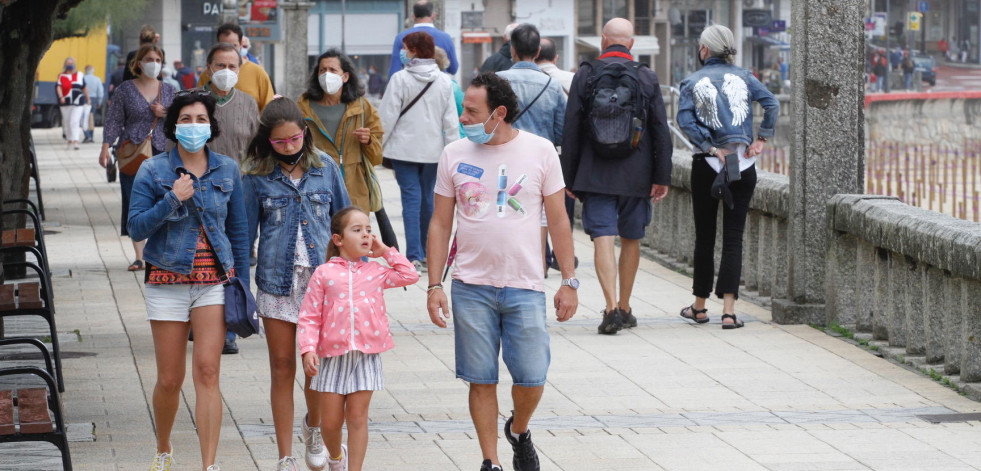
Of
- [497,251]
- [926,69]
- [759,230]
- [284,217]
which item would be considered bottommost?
[759,230]

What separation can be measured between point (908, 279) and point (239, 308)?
4.14 meters

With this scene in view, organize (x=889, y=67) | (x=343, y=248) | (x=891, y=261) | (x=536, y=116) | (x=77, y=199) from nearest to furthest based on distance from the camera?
1. (x=343, y=248)
2. (x=891, y=261)
3. (x=536, y=116)
4. (x=77, y=199)
5. (x=889, y=67)

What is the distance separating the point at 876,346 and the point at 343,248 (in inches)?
169

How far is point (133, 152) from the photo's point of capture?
40.4 ft

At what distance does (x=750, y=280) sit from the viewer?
1191 centimetres

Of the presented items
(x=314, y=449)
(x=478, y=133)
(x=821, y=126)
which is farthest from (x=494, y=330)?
(x=821, y=126)

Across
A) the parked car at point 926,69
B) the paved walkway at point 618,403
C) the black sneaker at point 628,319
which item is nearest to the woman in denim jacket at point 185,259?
the paved walkway at point 618,403

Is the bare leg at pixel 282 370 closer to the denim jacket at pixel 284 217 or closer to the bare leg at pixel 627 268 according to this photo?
the denim jacket at pixel 284 217

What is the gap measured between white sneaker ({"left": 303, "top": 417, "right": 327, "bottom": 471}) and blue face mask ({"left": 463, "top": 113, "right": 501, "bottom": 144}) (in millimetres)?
1317

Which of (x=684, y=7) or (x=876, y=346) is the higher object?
(x=684, y=7)

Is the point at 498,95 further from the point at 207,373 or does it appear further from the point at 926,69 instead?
the point at 926,69

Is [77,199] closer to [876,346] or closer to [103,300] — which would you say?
[103,300]

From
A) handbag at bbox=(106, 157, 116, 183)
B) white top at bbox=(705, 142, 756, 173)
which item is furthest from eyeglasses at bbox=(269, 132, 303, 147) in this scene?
handbag at bbox=(106, 157, 116, 183)

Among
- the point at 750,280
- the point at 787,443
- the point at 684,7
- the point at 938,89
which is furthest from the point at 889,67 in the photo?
the point at 787,443
